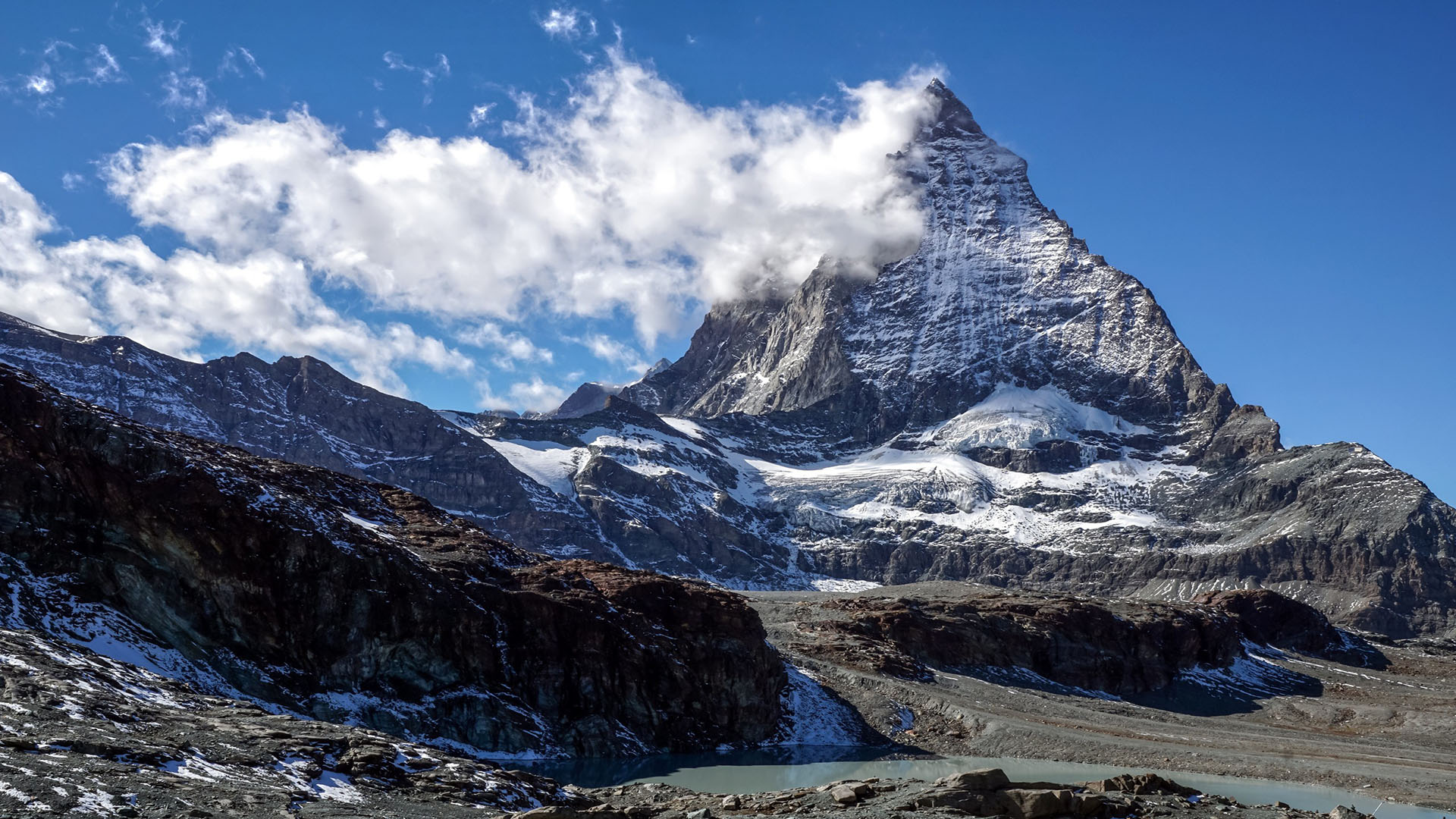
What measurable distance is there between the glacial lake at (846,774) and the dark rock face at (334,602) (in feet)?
12.5

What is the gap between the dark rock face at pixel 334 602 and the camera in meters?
60.8

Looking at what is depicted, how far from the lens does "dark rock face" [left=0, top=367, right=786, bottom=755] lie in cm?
6075

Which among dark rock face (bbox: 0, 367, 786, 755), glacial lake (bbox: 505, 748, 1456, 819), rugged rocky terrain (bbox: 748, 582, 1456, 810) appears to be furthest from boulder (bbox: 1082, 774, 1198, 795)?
Answer: rugged rocky terrain (bbox: 748, 582, 1456, 810)

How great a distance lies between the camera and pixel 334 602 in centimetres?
6912

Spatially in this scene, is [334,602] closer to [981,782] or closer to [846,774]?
[846,774]

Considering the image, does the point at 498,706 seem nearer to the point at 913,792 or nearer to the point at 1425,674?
the point at 913,792

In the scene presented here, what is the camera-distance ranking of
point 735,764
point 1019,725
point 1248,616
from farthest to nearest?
point 1248,616 → point 1019,725 → point 735,764

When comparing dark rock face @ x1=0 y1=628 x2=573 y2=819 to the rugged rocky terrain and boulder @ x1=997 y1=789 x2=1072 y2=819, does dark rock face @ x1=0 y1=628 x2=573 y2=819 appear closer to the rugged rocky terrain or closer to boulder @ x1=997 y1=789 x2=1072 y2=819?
boulder @ x1=997 y1=789 x2=1072 y2=819

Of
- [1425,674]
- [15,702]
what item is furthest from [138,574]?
[1425,674]

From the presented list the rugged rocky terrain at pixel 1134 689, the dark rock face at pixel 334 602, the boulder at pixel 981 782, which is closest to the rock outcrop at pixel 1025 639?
the rugged rocky terrain at pixel 1134 689

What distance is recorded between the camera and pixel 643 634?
279 feet

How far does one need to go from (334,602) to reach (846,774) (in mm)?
32603

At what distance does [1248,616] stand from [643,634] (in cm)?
12837

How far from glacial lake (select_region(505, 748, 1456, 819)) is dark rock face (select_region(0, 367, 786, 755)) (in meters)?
3.80
